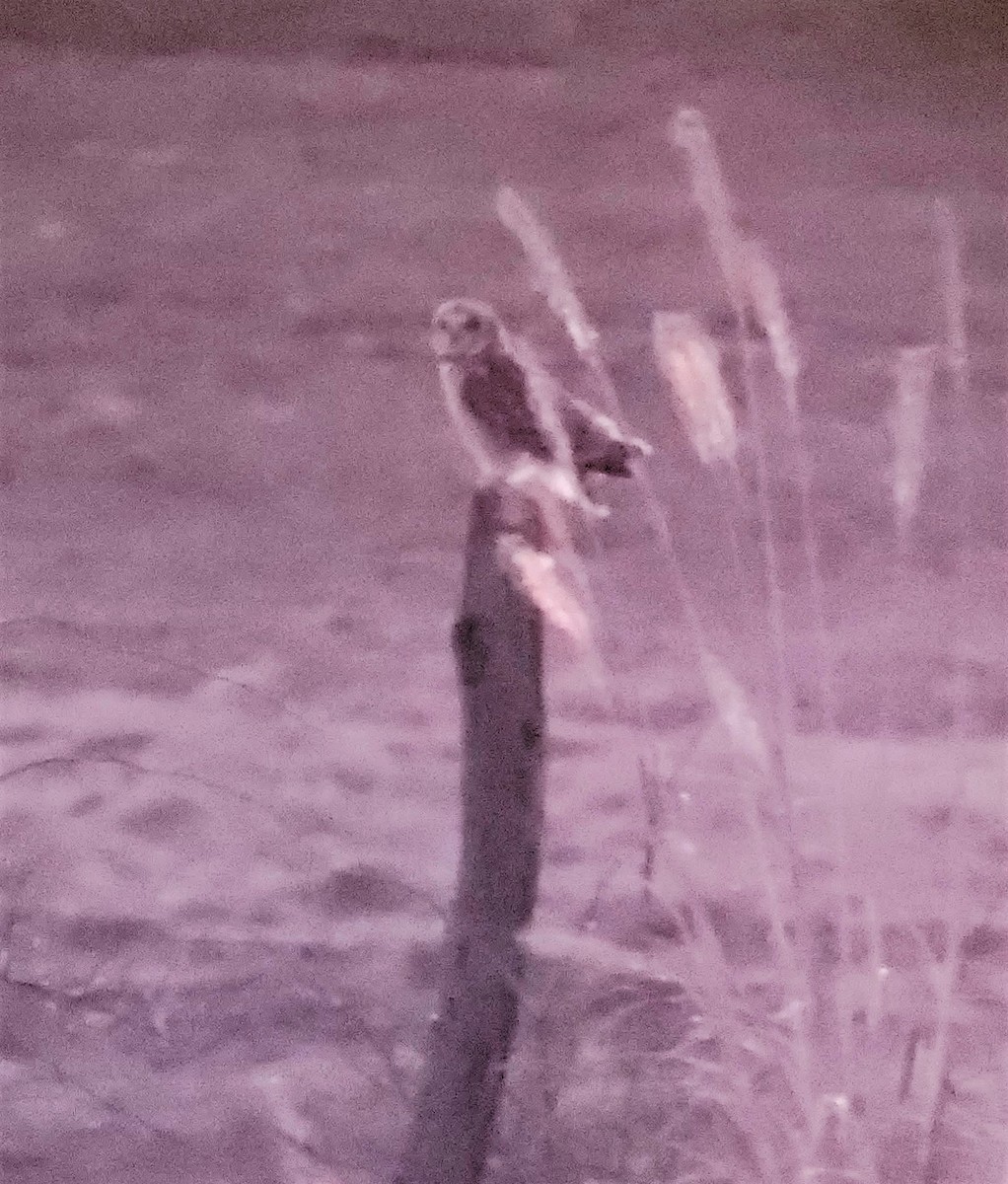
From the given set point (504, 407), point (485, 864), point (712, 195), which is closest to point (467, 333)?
point (504, 407)

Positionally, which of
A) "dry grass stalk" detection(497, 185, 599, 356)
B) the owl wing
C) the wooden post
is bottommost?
the wooden post

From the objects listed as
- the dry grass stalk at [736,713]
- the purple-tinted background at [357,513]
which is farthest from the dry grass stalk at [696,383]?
the dry grass stalk at [736,713]

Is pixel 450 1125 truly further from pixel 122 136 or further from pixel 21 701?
pixel 122 136

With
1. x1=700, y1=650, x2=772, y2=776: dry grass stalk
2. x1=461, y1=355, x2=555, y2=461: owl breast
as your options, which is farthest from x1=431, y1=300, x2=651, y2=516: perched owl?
x1=700, y1=650, x2=772, y2=776: dry grass stalk

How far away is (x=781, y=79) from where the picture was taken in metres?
0.91

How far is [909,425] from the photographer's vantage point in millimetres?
875

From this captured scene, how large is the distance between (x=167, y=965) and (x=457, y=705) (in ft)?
0.71

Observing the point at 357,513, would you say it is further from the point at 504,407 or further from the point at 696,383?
the point at 696,383

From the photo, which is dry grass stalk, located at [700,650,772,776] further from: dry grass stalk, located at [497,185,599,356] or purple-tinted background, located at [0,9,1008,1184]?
dry grass stalk, located at [497,185,599,356]

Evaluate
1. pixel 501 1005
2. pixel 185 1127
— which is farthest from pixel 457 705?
pixel 185 1127

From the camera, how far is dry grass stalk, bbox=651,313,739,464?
2.86 ft

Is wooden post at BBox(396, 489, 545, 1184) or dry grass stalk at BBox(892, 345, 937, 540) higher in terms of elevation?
dry grass stalk at BBox(892, 345, 937, 540)

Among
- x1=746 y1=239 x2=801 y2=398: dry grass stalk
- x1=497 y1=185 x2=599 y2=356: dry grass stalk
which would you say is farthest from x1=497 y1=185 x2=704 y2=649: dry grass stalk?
x1=746 y1=239 x2=801 y2=398: dry grass stalk

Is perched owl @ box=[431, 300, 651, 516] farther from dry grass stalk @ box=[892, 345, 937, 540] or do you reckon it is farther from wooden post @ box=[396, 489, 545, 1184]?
dry grass stalk @ box=[892, 345, 937, 540]
